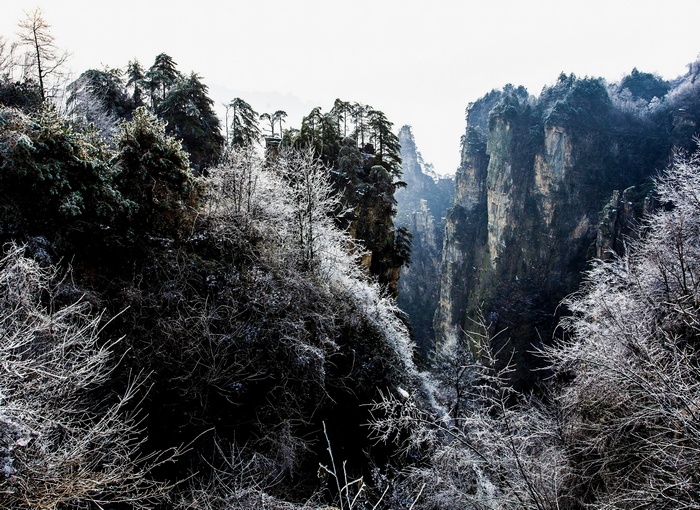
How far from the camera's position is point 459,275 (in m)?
53.9

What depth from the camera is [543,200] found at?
44.7 meters

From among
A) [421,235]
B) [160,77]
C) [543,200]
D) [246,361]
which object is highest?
[160,77]

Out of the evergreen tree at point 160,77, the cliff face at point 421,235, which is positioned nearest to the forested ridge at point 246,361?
the evergreen tree at point 160,77

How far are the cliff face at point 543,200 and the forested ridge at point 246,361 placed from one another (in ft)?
87.7

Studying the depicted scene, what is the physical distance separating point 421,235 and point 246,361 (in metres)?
67.4

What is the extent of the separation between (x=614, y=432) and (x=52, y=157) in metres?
12.7

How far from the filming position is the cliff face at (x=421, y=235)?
62994 millimetres

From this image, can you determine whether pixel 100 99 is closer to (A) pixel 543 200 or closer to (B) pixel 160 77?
(B) pixel 160 77

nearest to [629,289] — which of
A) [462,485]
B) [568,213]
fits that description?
[462,485]

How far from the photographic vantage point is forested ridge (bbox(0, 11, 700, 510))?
4621 millimetres

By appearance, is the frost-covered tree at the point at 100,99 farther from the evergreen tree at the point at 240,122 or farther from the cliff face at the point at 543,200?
the cliff face at the point at 543,200

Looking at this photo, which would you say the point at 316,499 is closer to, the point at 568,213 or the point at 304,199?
the point at 304,199

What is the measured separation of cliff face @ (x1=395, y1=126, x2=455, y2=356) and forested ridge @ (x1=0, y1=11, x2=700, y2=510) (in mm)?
42957

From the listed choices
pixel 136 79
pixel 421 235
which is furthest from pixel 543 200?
pixel 136 79
